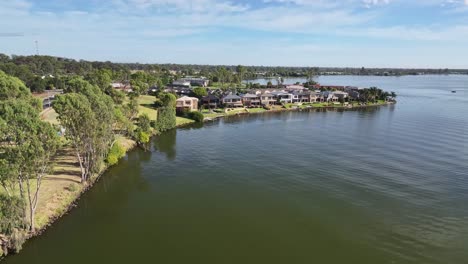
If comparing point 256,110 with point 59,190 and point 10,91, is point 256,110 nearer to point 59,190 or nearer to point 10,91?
point 10,91

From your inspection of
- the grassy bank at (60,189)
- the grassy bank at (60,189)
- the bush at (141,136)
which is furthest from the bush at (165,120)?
the grassy bank at (60,189)

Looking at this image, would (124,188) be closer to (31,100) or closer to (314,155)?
(31,100)

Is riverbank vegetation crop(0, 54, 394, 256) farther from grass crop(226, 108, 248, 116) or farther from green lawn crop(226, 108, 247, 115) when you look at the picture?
green lawn crop(226, 108, 247, 115)

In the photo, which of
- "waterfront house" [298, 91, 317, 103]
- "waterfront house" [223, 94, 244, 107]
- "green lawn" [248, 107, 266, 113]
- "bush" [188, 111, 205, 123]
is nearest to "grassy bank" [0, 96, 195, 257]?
"bush" [188, 111, 205, 123]

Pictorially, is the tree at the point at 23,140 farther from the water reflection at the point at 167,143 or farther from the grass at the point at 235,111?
the grass at the point at 235,111

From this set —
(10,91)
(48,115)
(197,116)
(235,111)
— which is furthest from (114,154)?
(235,111)

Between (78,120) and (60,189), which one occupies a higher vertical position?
(78,120)
